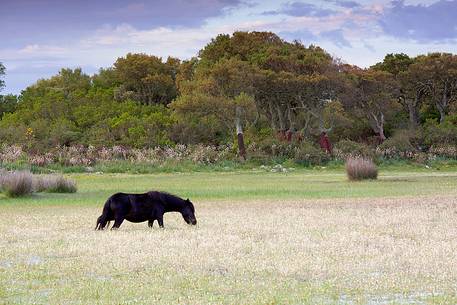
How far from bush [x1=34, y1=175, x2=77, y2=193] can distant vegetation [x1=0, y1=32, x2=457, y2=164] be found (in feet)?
80.0

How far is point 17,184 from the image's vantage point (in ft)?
99.3

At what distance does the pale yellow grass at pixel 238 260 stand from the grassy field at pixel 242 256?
0.07 ft

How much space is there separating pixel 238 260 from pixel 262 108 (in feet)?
188

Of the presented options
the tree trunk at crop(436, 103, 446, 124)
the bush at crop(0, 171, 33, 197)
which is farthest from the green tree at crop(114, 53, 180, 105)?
the bush at crop(0, 171, 33, 197)

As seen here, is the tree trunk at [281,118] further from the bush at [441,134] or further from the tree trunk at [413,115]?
the tree trunk at [413,115]

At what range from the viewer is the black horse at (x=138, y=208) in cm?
1811

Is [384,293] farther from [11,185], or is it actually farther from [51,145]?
[51,145]

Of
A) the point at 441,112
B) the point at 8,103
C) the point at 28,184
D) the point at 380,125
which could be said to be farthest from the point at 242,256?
→ the point at 8,103

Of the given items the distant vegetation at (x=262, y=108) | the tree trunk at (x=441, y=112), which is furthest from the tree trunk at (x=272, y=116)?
the tree trunk at (x=441, y=112)

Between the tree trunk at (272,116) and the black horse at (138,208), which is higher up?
the tree trunk at (272,116)

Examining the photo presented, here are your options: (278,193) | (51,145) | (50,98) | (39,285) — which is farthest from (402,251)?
(50,98)

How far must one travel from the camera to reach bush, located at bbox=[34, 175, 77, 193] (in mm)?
32750

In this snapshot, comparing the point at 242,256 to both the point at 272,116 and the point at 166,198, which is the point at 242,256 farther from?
the point at 272,116

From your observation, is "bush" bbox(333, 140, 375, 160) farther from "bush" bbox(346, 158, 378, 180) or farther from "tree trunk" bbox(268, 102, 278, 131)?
"bush" bbox(346, 158, 378, 180)
